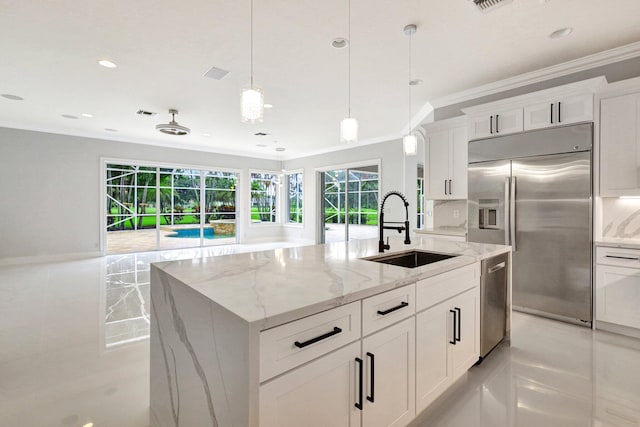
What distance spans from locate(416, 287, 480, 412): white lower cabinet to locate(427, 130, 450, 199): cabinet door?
2445mm

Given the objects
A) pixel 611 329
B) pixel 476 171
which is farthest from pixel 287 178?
pixel 611 329

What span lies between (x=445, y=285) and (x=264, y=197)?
8342mm

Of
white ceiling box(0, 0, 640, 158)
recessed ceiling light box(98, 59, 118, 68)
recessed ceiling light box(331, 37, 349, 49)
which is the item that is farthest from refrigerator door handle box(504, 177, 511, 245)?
recessed ceiling light box(98, 59, 118, 68)

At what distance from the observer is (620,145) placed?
2.90 metres

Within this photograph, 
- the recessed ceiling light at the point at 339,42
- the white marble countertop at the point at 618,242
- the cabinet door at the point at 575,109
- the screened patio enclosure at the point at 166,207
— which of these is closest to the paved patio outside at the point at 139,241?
the screened patio enclosure at the point at 166,207

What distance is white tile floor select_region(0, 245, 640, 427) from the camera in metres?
1.75

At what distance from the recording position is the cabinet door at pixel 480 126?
366 centimetres

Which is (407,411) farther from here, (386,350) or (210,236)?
(210,236)

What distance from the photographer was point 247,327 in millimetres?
874

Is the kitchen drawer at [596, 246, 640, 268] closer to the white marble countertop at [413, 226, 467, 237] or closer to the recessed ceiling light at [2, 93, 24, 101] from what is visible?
the white marble countertop at [413, 226, 467, 237]

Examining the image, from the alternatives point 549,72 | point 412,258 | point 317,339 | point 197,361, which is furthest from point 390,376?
point 549,72

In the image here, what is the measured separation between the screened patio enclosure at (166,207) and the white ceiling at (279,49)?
2.40 m

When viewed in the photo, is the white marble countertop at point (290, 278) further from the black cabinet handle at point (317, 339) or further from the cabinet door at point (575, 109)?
the cabinet door at point (575, 109)

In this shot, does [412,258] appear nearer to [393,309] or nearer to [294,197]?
[393,309]
